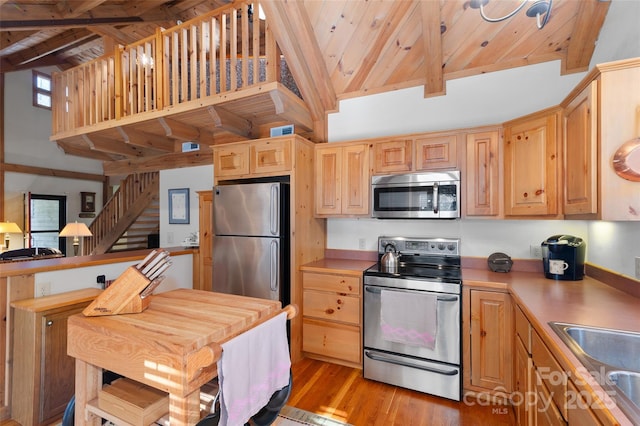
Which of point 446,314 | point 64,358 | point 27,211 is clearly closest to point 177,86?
point 64,358

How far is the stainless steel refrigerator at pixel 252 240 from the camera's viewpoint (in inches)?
112

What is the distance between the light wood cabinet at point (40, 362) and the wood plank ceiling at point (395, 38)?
9.42ft

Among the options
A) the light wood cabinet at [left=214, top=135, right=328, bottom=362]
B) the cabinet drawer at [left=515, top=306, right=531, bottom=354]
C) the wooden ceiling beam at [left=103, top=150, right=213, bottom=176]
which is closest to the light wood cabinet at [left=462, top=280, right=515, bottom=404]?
the cabinet drawer at [left=515, top=306, right=531, bottom=354]

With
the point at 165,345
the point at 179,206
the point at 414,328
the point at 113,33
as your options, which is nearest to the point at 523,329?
the point at 414,328

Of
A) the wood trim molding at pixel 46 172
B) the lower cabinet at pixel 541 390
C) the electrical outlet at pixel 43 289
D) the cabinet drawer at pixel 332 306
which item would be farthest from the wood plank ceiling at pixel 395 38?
the wood trim molding at pixel 46 172

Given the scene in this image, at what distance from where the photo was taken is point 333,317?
9.05ft

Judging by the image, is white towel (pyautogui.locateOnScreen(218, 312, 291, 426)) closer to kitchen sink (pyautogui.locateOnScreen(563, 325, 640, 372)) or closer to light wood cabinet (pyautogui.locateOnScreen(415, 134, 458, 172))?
kitchen sink (pyautogui.locateOnScreen(563, 325, 640, 372))

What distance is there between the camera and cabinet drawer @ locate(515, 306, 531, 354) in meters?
1.60

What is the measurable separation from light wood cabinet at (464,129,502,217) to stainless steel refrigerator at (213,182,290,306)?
1730 millimetres

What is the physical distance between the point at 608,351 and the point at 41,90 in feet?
33.1

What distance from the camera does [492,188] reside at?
245 centimetres

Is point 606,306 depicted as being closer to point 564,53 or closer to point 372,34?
point 564,53

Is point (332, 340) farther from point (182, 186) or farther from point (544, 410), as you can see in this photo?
point (182, 186)

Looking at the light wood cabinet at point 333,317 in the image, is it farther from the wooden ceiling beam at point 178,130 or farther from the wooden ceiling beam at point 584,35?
the wooden ceiling beam at point 584,35
